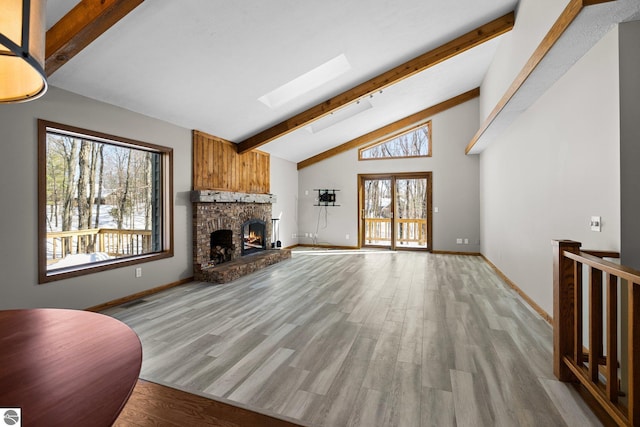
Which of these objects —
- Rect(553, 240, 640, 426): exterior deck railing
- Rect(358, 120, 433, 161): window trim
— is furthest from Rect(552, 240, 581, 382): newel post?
Rect(358, 120, 433, 161): window trim

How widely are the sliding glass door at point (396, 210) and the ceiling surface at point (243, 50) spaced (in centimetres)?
289

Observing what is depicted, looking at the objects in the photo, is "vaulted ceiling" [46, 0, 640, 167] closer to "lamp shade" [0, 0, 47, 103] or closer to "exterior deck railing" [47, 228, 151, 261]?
"exterior deck railing" [47, 228, 151, 261]

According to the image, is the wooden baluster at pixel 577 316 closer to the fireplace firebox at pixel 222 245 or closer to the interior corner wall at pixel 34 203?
the interior corner wall at pixel 34 203

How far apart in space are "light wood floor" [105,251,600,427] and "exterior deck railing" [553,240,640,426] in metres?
0.16

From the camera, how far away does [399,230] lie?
25.2 ft

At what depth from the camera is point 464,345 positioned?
8.15 ft

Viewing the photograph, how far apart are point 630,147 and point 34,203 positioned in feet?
15.8

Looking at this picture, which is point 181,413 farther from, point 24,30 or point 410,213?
point 410,213

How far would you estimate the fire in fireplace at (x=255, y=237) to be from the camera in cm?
627

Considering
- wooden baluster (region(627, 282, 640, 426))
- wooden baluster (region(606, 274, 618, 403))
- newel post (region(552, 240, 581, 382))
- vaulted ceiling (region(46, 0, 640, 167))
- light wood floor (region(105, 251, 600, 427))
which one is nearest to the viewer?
wooden baluster (region(627, 282, 640, 426))

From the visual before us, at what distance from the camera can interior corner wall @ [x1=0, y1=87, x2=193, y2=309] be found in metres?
2.64

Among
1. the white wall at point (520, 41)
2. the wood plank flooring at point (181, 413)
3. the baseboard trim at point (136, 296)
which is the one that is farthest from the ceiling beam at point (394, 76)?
the wood plank flooring at point (181, 413)

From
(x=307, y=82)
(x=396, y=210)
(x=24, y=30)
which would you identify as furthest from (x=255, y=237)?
(x=24, y=30)

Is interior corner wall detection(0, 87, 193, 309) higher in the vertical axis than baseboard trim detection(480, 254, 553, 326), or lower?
higher
